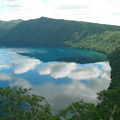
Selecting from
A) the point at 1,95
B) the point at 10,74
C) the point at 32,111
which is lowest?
the point at 10,74

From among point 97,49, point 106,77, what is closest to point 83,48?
point 97,49

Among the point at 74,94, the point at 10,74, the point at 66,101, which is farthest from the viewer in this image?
the point at 10,74

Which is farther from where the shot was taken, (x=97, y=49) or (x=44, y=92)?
(x=97, y=49)

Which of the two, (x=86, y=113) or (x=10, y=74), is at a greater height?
(x=86, y=113)

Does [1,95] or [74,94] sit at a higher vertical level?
[1,95]

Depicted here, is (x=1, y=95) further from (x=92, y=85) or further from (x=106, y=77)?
(x=106, y=77)

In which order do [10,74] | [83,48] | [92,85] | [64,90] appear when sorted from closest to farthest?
1. [64,90]
2. [92,85]
3. [10,74]
4. [83,48]

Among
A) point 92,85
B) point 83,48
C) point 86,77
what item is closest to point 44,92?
point 92,85

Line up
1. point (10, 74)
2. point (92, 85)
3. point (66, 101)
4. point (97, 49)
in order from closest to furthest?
point (66, 101) < point (92, 85) < point (10, 74) < point (97, 49)

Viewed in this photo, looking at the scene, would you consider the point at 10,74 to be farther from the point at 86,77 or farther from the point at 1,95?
the point at 1,95

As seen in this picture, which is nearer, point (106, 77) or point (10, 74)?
point (106, 77)
